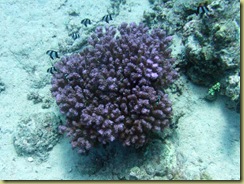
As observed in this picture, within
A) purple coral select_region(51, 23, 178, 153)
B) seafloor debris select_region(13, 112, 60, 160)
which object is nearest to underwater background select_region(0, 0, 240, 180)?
seafloor debris select_region(13, 112, 60, 160)

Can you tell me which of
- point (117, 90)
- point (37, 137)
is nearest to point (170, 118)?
point (117, 90)

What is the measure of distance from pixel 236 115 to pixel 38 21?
21.4ft

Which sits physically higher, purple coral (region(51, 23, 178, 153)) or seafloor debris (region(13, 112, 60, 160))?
purple coral (region(51, 23, 178, 153))

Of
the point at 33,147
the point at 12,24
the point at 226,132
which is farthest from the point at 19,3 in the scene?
the point at 226,132

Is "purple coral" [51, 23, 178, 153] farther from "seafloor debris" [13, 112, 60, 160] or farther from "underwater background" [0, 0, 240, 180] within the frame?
"seafloor debris" [13, 112, 60, 160]

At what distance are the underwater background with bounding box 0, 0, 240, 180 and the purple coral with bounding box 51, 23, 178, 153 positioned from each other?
248mm

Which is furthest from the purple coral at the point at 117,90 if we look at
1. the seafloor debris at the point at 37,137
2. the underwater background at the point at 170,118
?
the seafloor debris at the point at 37,137

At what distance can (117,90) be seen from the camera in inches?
182

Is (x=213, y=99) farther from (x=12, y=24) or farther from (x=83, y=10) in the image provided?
(x=12, y=24)

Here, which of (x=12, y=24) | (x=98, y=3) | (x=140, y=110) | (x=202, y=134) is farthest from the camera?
(x=98, y=3)

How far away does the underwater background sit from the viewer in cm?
445

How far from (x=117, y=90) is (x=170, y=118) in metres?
1.10

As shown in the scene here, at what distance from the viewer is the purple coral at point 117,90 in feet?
14.4

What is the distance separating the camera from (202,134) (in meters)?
4.71
